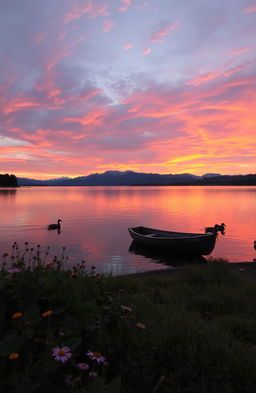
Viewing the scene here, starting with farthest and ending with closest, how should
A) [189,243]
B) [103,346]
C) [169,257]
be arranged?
[169,257] < [189,243] < [103,346]

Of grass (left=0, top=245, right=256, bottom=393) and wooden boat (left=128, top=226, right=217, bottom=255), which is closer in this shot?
grass (left=0, top=245, right=256, bottom=393)

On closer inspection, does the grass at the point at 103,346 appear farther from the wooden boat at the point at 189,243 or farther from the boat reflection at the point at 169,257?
the boat reflection at the point at 169,257

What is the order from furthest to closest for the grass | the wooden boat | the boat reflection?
1. the boat reflection
2. the wooden boat
3. the grass

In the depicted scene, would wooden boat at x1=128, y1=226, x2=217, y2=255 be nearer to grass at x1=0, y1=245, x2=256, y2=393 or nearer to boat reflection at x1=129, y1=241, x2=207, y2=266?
boat reflection at x1=129, y1=241, x2=207, y2=266

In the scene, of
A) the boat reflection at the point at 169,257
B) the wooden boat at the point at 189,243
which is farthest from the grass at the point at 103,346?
the boat reflection at the point at 169,257

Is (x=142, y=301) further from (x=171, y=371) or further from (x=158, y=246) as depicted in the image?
(x=158, y=246)

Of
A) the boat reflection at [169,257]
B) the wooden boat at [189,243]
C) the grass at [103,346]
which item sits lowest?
the boat reflection at [169,257]

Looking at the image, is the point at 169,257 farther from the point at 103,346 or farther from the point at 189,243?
the point at 103,346

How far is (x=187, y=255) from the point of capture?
2334 centimetres

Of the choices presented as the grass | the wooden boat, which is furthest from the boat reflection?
the grass

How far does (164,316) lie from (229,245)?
28070 millimetres

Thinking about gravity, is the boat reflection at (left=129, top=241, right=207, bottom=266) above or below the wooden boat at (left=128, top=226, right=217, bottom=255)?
below

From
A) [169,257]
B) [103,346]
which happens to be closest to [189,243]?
[169,257]

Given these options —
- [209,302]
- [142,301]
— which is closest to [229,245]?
[209,302]
